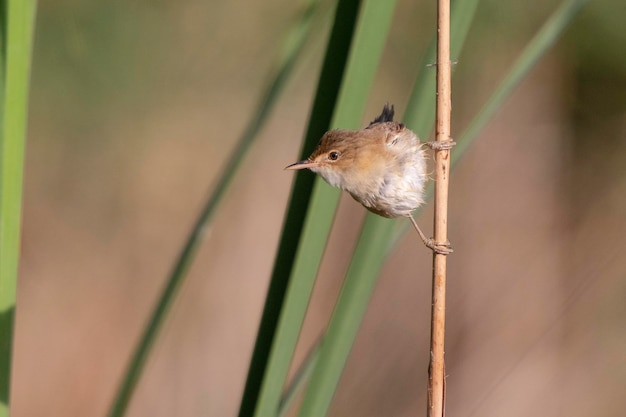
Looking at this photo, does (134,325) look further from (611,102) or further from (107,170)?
(611,102)

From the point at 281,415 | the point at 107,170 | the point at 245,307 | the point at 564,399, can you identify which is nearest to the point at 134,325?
the point at 245,307

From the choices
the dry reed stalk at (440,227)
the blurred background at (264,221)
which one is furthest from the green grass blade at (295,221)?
the blurred background at (264,221)

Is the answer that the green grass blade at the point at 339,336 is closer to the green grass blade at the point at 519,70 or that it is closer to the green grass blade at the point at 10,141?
the green grass blade at the point at 519,70

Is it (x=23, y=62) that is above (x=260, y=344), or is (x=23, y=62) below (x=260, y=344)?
above

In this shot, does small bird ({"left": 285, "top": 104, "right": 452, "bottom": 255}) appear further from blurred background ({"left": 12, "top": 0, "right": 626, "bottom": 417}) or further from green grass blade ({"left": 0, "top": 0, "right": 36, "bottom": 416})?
blurred background ({"left": 12, "top": 0, "right": 626, "bottom": 417})

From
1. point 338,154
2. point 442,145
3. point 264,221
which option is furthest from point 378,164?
point 264,221

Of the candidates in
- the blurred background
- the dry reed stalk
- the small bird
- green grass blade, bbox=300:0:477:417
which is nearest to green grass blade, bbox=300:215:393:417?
green grass blade, bbox=300:0:477:417
